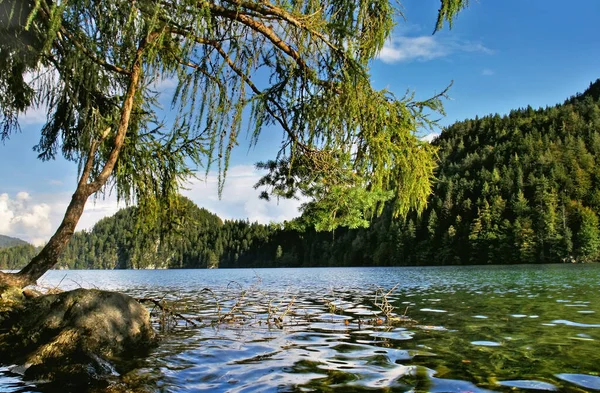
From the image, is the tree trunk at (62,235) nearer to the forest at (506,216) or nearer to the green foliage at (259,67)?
the green foliage at (259,67)

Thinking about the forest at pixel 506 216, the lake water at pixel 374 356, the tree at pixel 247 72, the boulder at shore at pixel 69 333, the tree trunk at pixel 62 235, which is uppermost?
the forest at pixel 506 216

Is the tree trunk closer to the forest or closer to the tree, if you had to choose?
the tree

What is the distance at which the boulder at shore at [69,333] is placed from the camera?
5.80m

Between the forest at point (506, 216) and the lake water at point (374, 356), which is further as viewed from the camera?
the forest at point (506, 216)

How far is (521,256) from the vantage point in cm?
10681

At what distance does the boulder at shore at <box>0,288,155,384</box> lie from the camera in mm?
5797

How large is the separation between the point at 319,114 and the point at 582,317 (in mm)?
8752

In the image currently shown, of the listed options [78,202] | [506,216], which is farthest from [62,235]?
[506,216]

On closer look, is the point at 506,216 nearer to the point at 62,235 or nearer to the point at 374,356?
the point at 374,356

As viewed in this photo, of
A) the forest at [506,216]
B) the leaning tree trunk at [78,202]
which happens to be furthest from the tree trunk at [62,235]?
the forest at [506,216]

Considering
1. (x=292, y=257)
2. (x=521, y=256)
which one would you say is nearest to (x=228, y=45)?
(x=521, y=256)

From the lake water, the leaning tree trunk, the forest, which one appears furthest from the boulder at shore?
the forest

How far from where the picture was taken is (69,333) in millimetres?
6359

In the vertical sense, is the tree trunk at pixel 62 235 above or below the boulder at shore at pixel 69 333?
above
